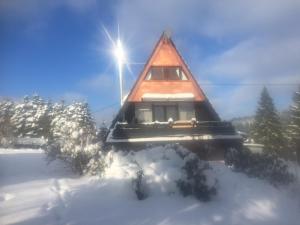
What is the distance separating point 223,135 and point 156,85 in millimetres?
5723

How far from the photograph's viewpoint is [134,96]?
899 inches

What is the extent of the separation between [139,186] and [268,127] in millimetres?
34635

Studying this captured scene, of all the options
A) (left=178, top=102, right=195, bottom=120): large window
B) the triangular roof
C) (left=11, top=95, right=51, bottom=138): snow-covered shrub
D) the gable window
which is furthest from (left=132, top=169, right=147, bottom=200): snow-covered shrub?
(left=11, top=95, right=51, bottom=138): snow-covered shrub

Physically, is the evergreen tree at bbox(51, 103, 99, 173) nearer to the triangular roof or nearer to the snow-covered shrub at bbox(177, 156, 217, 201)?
the snow-covered shrub at bbox(177, 156, 217, 201)

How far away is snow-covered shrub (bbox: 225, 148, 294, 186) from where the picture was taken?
1485 centimetres

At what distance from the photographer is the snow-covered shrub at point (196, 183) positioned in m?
12.2

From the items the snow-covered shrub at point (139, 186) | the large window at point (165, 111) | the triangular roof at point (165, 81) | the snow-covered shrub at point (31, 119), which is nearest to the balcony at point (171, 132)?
the large window at point (165, 111)

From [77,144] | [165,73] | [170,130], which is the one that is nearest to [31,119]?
[165,73]

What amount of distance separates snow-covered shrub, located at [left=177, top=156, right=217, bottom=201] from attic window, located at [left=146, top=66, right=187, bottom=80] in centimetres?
1140

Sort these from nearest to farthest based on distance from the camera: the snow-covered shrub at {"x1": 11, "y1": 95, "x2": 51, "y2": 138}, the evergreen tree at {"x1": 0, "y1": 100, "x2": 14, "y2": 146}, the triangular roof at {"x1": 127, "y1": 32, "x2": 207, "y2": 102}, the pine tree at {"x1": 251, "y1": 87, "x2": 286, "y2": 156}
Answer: the triangular roof at {"x1": 127, "y1": 32, "x2": 207, "y2": 102} → the evergreen tree at {"x1": 0, "y1": 100, "x2": 14, "y2": 146} → the pine tree at {"x1": 251, "y1": 87, "x2": 286, "y2": 156} → the snow-covered shrub at {"x1": 11, "y1": 95, "x2": 51, "y2": 138}

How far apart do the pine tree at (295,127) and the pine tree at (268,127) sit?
81.3 inches

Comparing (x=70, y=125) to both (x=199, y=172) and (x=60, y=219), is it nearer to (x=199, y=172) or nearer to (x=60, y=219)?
(x=199, y=172)

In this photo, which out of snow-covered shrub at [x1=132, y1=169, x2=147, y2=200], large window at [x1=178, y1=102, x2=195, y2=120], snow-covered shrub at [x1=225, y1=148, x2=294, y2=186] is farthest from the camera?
large window at [x1=178, y1=102, x2=195, y2=120]

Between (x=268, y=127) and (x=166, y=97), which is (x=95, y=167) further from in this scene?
(x=268, y=127)
